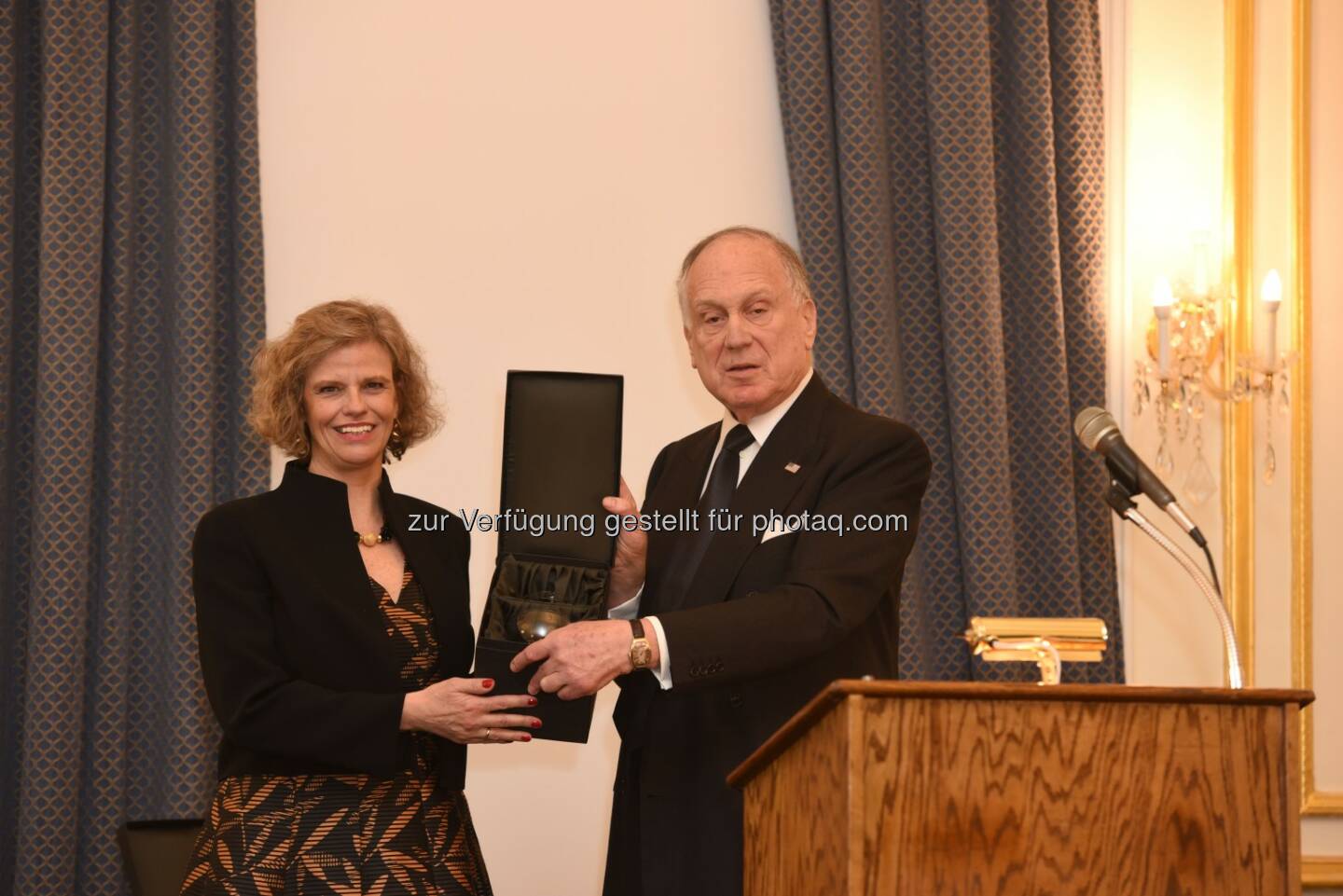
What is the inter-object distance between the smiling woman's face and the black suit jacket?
606 millimetres

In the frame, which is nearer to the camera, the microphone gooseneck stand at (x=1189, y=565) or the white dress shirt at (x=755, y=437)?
the white dress shirt at (x=755, y=437)

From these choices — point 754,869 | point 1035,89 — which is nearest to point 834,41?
point 1035,89

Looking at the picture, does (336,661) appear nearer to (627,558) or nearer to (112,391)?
(627,558)

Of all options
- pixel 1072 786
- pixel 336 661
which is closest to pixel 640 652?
pixel 336 661

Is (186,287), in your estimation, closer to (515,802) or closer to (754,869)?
(515,802)

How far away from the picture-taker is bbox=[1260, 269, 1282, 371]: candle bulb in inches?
163

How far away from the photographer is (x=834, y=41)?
4.20 metres

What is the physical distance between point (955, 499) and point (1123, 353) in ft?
2.38

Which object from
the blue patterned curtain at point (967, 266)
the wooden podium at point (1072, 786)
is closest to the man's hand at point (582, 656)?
the wooden podium at point (1072, 786)

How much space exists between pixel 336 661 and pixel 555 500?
0.49 metres

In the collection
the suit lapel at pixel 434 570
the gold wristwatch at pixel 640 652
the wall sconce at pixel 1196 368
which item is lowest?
the gold wristwatch at pixel 640 652

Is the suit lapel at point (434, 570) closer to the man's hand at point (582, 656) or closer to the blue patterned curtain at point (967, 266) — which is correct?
the man's hand at point (582, 656)

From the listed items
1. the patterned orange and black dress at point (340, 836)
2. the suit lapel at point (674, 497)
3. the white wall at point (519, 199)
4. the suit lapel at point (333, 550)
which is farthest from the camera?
the white wall at point (519, 199)

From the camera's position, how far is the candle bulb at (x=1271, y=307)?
13.6ft
